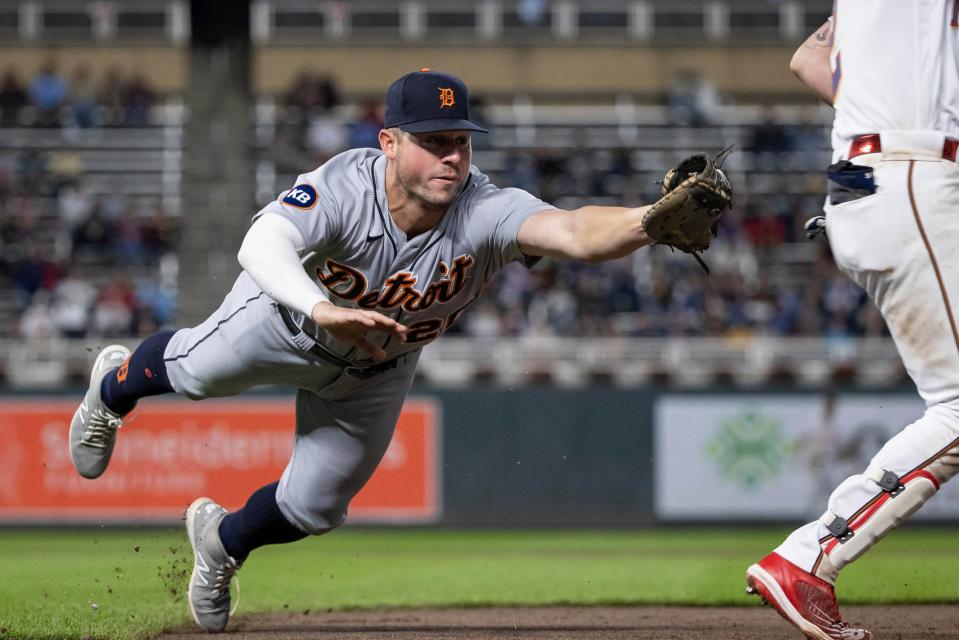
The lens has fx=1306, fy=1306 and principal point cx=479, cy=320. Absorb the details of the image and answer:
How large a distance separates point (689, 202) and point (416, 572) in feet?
19.9

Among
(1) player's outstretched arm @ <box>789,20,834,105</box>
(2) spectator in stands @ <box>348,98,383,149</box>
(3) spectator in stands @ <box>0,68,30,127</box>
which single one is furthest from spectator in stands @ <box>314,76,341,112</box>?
(1) player's outstretched arm @ <box>789,20,834,105</box>

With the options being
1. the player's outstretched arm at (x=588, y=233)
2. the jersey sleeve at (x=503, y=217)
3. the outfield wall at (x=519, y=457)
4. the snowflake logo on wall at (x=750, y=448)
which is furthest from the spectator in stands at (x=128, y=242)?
the player's outstretched arm at (x=588, y=233)

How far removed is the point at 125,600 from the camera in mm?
6805

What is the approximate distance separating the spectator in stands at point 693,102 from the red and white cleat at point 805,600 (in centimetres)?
1644

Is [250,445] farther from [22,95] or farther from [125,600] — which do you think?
[22,95]

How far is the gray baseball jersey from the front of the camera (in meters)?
5.00

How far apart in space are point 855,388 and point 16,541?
880 centimetres

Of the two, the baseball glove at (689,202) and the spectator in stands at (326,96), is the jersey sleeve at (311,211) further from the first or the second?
the spectator in stands at (326,96)

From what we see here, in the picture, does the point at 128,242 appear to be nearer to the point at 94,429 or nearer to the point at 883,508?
the point at 94,429

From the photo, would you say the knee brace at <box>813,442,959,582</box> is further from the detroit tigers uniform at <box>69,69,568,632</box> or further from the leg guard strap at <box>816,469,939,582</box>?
the detroit tigers uniform at <box>69,69,568,632</box>

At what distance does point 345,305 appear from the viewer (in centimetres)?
531

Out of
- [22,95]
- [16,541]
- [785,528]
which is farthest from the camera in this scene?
[22,95]

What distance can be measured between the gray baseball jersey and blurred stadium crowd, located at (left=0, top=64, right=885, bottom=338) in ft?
33.9

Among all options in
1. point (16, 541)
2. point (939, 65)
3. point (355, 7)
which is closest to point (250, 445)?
point (16, 541)
